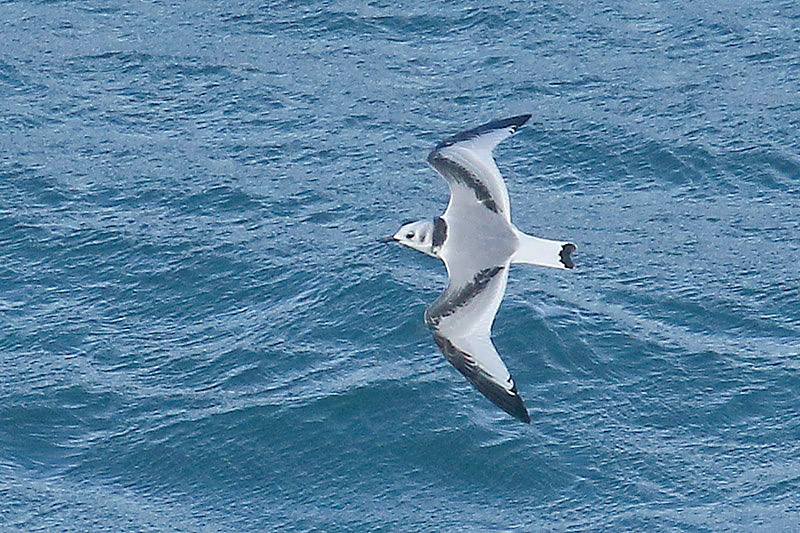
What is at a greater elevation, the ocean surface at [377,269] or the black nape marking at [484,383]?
the black nape marking at [484,383]

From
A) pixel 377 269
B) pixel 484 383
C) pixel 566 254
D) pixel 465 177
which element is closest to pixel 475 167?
pixel 465 177

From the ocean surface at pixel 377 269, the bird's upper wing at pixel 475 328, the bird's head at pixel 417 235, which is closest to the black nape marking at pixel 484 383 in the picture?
the bird's upper wing at pixel 475 328

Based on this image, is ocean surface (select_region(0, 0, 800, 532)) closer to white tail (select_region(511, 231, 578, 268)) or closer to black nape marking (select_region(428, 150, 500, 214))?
black nape marking (select_region(428, 150, 500, 214))

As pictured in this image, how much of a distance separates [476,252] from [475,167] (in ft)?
3.11

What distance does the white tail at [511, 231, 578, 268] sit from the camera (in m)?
14.5

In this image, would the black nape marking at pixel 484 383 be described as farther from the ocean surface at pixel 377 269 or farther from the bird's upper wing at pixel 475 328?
the ocean surface at pixel 377 269

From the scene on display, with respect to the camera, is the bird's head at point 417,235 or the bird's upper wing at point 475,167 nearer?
the bird's head at point 417,235

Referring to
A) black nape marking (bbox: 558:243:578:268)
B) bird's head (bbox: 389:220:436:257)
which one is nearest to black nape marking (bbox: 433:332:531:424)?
bird's head (bbox: 389:220:436:257)

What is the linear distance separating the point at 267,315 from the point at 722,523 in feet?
22.6

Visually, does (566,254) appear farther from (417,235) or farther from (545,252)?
(417,235)

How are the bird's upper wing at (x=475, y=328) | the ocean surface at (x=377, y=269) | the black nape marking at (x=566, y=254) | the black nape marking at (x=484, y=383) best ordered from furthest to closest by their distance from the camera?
1. the ocean surface at (x=377, y=269)
2. the black nape marking at (x=566, y=254)
3. the bird's upper wing at (x=475, y=328)
4. the black nape marking at (x=484, y=383)

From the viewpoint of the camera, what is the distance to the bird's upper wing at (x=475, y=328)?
14344 millimetres

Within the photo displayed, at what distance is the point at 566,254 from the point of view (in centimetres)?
1455

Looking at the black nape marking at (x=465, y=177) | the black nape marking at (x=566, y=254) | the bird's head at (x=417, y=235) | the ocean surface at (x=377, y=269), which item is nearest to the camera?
the black nape marking at (x=566, y=254)
